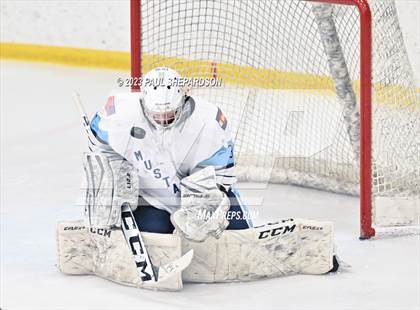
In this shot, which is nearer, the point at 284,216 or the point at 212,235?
the point at 212,235

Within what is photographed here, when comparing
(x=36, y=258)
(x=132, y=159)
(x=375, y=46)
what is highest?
(x=375, y=46)

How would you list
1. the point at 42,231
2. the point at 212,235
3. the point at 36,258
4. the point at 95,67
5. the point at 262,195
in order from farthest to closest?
the point at 95,67 < the point at 262,195 < the point at 42,231 < the point at 36,258 < the point at 212,235

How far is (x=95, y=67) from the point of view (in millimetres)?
6012

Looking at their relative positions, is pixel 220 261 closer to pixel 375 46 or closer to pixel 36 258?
pixel 36 258

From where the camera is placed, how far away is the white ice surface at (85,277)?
3.33 metres

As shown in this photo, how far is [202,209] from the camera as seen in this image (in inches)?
133

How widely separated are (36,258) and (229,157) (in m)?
0.69

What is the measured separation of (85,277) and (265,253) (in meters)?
0.52

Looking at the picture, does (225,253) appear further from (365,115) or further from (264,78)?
(264,78)

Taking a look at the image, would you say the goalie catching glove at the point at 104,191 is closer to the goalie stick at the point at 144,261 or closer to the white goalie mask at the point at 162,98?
the goalie stick at the point at 144,261

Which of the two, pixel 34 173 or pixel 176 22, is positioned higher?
pixel 176 22

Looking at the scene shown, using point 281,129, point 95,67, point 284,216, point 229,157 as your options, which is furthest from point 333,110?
point 95,67

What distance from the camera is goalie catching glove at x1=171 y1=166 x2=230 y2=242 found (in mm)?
3371

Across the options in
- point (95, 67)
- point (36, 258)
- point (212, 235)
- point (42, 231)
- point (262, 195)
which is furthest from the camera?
point (95, 67)
